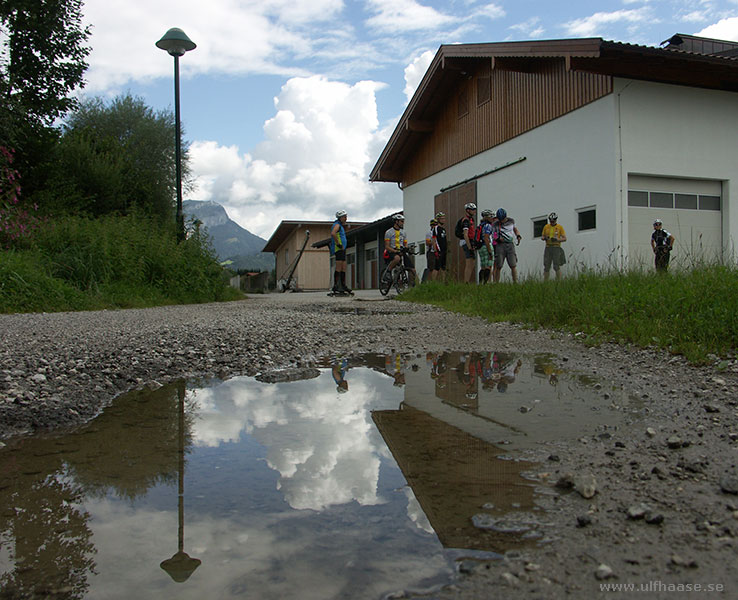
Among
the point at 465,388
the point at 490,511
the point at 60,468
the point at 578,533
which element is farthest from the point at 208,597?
the point at 465,388

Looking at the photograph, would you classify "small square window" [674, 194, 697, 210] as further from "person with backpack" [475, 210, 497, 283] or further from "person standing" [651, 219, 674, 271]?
"person with backpack" [475, 210, 497, 283]

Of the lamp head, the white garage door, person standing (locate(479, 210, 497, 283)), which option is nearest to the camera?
person standing (locate(479, 210, 497, 283))

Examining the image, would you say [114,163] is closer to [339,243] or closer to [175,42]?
[175,42]

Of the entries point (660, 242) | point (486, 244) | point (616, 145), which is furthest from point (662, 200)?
point (486, 244)

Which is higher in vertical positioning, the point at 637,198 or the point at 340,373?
the point at 637,198

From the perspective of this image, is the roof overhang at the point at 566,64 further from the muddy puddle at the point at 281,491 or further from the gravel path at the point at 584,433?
the muddy puddle at the point at 281,491

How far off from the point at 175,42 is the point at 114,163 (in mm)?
10399

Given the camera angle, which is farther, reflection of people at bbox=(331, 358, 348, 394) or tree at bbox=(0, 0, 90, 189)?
tree at bbox=(0, 0, 90, 189)

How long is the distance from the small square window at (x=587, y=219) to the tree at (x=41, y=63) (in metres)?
15.1

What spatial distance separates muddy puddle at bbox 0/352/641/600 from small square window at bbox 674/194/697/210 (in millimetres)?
9634

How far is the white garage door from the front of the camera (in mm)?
10641

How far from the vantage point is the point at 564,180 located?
1182 cm

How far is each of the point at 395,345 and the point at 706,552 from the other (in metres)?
3.49

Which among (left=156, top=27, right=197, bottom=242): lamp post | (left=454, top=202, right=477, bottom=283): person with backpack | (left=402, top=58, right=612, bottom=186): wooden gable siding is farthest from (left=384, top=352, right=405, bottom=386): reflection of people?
(left=156, top=27, right=197, bottom=242): lamp post
